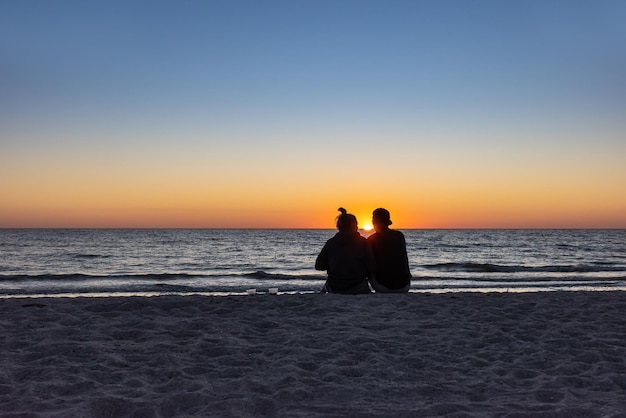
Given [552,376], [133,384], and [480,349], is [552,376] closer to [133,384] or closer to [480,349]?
[480,349]

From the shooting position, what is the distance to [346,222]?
9875 mm

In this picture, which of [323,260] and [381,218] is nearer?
[323,260]

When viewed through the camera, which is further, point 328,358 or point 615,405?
point 328,358

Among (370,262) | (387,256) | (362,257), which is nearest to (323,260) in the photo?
(362,257)

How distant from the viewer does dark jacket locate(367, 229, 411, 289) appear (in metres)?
9.84

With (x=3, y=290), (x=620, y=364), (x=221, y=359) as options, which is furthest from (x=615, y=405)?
(x=3, y=290)

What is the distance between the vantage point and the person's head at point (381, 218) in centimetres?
999

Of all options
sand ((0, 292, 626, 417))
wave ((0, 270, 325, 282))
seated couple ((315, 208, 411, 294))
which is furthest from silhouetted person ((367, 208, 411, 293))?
wave ((0, 270, 325, 282))

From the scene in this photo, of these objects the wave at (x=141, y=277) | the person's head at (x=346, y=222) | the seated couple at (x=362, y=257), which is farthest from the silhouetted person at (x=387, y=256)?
the wave at (x=141, y=277)

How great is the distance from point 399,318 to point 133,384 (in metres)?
4.02

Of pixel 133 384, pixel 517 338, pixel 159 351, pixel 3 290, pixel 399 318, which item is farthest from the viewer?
pixel 3 290

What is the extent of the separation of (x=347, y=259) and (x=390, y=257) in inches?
30.4

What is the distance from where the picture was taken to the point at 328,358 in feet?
18.4

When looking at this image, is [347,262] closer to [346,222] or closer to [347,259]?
[347,259]
